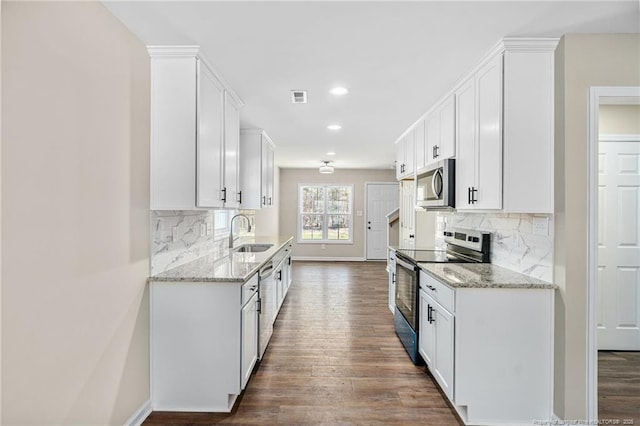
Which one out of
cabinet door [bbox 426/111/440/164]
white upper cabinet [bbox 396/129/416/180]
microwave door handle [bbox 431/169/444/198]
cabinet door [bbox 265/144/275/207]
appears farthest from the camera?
cabinet door [bbox 265/144/275/207]

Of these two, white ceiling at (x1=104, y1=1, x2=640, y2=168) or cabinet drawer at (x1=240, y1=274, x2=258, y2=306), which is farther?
cabinet drawer at (x1=240, y1=274, x2=258, y2=306)

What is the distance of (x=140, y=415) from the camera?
6.83 feet

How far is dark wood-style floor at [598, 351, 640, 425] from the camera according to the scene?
7.22ft

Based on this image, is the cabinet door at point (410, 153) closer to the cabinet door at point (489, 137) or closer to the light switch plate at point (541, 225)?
the cabinet door at point (489, 137)

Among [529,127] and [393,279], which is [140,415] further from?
[529,127]

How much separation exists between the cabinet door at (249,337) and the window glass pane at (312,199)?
248 inches

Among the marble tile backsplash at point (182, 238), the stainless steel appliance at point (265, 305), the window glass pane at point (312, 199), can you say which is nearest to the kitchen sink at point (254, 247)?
the marble tile backsplash at point (182, 238)

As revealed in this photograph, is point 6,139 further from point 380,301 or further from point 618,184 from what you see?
point 380,301

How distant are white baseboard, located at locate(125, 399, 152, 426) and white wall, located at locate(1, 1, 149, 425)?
3 centimetres

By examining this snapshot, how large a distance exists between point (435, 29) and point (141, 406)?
9.39ft

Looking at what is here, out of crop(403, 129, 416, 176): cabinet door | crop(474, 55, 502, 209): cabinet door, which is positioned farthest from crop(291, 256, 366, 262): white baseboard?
crop(474, 55, 502, 209): cabinet door

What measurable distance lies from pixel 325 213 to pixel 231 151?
19.9 ft

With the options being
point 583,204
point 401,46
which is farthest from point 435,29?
point 583,204

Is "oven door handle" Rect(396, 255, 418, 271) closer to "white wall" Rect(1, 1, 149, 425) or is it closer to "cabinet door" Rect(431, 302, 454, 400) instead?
"cabinet door" Rect(431, 302, 454, 400)
